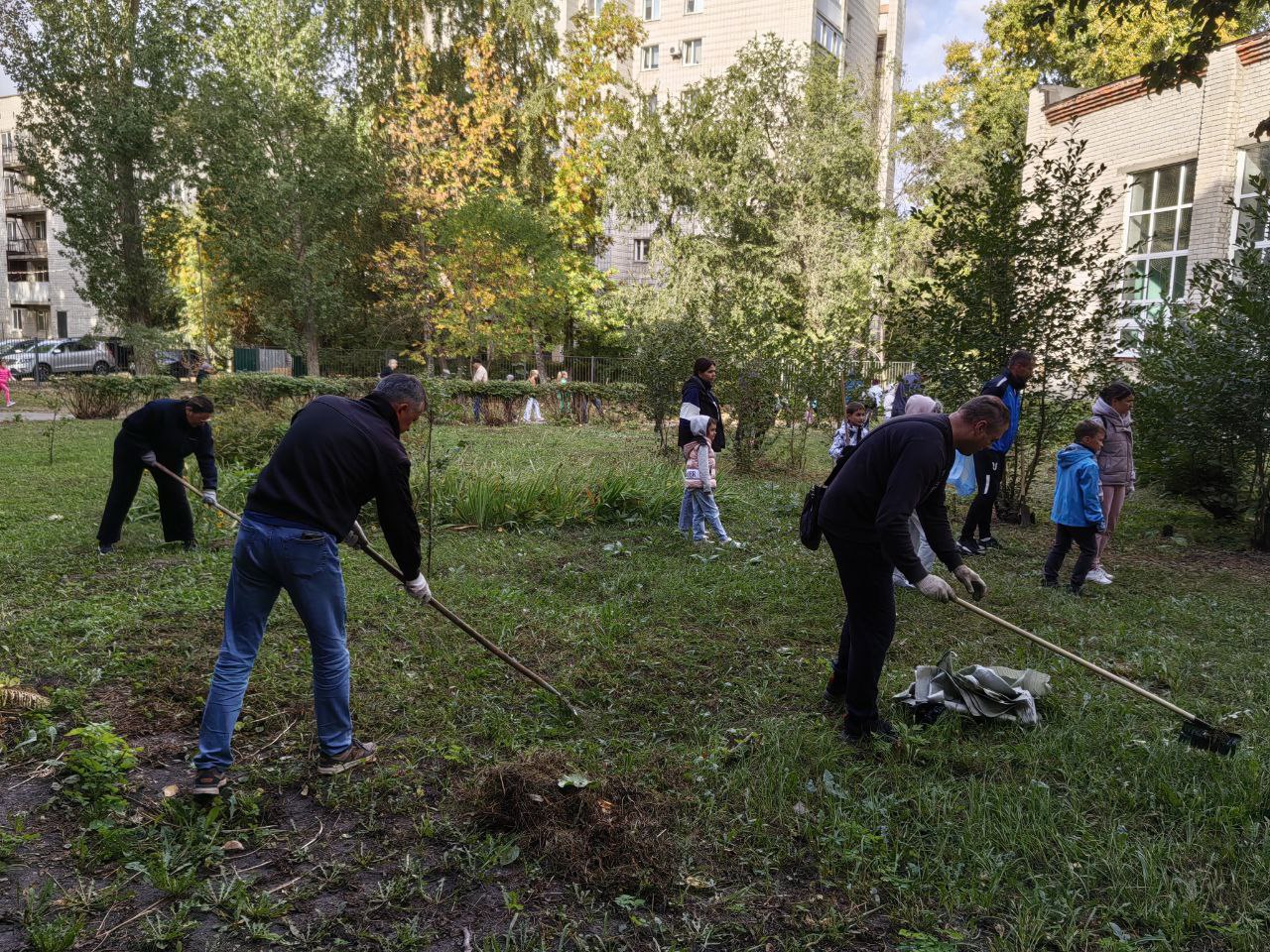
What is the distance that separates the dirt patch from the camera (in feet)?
10.5

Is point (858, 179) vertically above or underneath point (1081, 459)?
above

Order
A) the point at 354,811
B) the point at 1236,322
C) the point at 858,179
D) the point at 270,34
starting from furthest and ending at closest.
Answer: the point at 270,34, the point at 858,179, the point at 1236,322, the point at 354,811

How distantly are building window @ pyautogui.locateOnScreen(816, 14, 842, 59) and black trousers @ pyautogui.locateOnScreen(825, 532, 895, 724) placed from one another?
37030mm

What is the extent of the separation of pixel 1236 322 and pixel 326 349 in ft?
106

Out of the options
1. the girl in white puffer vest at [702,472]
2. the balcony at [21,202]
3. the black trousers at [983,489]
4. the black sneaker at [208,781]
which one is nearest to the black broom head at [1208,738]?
the black trousers at [983,489]

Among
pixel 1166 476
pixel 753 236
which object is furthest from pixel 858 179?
pixel 1166 476

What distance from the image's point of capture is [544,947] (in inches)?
112

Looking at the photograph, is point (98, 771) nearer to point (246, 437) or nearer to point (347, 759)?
point (347, 759)

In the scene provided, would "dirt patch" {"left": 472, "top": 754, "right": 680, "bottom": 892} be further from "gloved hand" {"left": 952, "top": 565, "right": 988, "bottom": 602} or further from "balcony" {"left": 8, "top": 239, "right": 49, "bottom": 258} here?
"balcony" {"left": 8, "top": 239, "right": 49, "bottom": 258}

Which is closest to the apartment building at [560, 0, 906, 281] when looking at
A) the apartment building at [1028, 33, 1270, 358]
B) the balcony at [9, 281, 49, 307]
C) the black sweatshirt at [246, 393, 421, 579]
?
the apartment building at [1028, 33, 1270, 358]

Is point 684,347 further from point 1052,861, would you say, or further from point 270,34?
point 270,34

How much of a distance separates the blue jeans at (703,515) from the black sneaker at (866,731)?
4.21 meters

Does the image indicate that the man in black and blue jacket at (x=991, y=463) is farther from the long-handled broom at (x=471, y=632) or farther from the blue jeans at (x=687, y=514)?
the long-handled broom at (x=471, y=632)

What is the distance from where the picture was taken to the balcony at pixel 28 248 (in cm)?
4887
